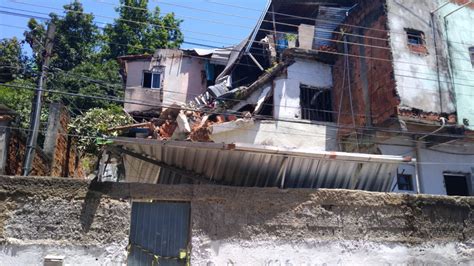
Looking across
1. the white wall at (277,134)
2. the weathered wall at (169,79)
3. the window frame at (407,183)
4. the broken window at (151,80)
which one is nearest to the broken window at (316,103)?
the white wall at (277,134)

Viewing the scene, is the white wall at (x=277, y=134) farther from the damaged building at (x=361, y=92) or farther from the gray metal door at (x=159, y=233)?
the gray metal door at (x=159, y=233)

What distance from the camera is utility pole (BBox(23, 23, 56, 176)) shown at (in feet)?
27.7

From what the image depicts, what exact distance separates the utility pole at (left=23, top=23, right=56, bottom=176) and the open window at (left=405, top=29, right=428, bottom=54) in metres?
11.3

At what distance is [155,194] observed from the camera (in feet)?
18.0

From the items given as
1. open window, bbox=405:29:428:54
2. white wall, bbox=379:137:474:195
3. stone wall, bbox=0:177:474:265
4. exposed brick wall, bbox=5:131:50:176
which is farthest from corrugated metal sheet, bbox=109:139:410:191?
open window, bbox=405:29:428:54

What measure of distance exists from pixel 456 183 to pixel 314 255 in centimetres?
1075

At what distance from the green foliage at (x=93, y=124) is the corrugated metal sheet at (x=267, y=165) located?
12.7 meters

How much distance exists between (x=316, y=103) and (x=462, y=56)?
17.9 feet

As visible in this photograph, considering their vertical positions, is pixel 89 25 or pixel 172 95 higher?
pixel 89 25

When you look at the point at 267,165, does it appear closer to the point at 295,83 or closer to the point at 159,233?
the point at 159,233

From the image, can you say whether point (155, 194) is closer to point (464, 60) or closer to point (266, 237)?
point (266, 237)

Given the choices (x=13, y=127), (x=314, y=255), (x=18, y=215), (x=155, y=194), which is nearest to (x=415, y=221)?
(x=314, y=255)

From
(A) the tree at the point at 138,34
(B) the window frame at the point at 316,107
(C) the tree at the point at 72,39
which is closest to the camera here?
(B) the window frame at the point at 316,107

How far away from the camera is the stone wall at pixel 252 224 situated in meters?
5.03
